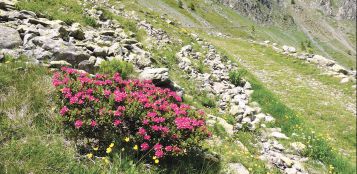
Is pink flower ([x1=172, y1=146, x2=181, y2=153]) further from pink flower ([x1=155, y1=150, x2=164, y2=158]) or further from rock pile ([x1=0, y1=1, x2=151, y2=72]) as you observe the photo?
rock pile ([x1=0, y1=1, x2=151, y2=72])

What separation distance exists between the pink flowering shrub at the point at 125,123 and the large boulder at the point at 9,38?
3.17 meters

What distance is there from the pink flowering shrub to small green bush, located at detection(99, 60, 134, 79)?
258cm

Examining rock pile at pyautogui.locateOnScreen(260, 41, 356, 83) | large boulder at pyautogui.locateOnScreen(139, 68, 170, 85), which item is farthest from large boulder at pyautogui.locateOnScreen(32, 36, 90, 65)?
rock pile at pyautogui.locateOnScreen(260, 41, 356, 83)

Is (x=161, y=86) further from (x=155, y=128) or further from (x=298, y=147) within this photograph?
(x=298, y=147)

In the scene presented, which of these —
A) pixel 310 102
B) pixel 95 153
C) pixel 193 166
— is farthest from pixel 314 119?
pixel 95 153

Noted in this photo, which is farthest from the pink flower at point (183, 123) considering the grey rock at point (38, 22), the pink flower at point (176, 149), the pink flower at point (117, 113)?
the grey rock at point (38, 22)

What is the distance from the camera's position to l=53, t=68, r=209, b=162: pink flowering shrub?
598cm

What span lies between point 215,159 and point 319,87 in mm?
17039

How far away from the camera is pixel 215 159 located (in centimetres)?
711

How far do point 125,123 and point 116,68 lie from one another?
134 inches

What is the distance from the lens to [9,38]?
350 inches

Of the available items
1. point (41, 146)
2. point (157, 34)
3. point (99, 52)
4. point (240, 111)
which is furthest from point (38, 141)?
point (157, 34)

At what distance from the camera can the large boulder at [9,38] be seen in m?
8.65

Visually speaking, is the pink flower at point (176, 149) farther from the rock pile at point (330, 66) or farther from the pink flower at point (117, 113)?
the rock pile at point (330, 66)
